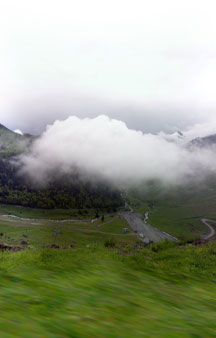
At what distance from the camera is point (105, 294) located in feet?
21.2

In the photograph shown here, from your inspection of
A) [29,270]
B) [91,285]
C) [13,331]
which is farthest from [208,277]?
[13,331]

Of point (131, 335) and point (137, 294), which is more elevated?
point (131, 335)

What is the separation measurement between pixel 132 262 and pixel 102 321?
18.8 feet

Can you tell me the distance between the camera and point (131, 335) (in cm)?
419

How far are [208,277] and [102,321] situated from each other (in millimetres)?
6610

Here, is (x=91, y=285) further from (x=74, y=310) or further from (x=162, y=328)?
(x=162, y=328)

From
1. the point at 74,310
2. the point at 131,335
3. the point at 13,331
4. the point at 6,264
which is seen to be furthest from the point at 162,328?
the point at 6,264

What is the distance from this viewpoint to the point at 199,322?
16.8 feet

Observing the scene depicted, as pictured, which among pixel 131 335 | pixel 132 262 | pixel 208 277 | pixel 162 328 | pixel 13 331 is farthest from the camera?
pixel 132 262

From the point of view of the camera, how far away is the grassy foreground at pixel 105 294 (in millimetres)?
4363

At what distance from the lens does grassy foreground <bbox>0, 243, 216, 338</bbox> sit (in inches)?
172

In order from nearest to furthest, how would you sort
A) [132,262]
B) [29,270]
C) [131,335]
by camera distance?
[131,335] < [29,270] < [132,262]

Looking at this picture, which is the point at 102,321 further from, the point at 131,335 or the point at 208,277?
the point at 208,277

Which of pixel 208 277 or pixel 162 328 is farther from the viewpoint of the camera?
pixel 208 277
